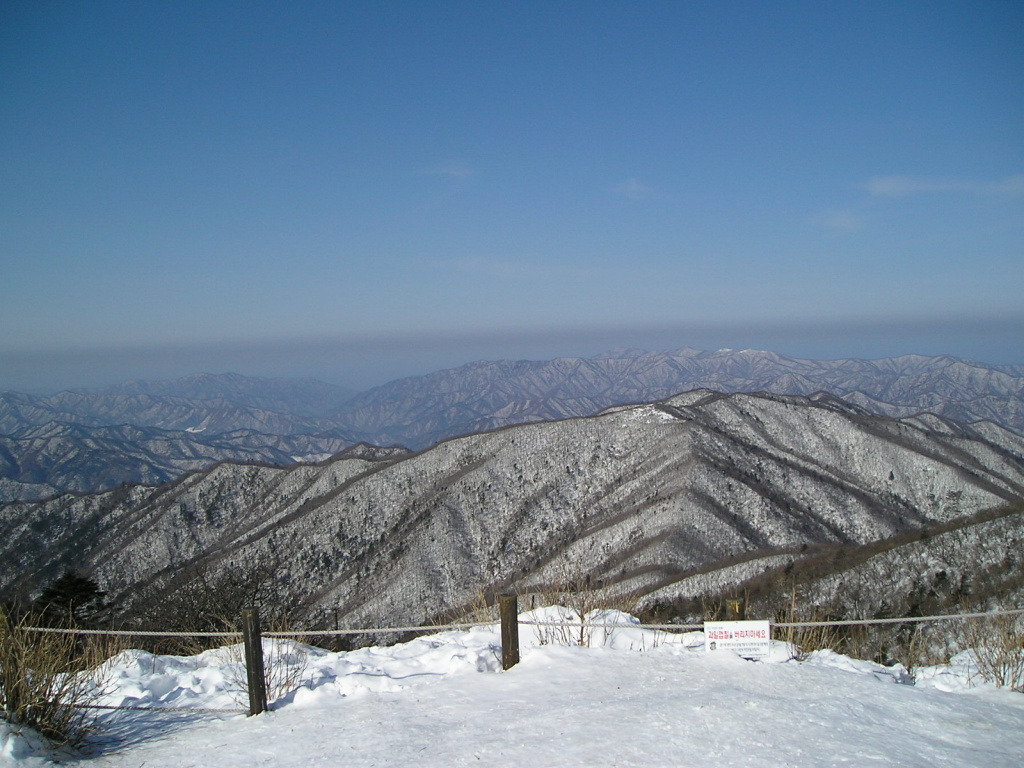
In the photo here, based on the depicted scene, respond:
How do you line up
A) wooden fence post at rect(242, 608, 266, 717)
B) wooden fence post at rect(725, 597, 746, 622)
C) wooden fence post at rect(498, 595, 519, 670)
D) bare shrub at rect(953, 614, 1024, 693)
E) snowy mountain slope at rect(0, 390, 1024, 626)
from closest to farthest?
wooden fence post at rect(242, 608, 266, 717) < bare shrub at rect(953, 614, 1024, 693) < wooden fence post at rect(498, 595, 519, 670) < wooden fence post at rect(725, 597, 746, 622) < snowy mountain slope at rect(0, 390, 1024, 626)

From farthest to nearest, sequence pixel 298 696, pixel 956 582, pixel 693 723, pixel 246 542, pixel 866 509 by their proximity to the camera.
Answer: pixel 246 542 → pixel 866 509 → pixel 956 582 → pixel 298 696 → pixel 693 723

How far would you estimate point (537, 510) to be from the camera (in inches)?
3253

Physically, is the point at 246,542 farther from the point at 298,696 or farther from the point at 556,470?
the point at 298,696

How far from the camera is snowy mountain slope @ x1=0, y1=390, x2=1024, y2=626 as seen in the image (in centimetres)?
7044

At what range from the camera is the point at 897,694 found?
8.41m

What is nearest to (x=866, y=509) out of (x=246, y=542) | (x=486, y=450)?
(x=486, y=450)

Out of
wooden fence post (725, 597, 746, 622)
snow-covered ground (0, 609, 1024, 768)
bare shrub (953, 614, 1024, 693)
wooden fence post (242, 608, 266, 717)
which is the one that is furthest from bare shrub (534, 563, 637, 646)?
bare shrub (953, 614, 1024, 693)

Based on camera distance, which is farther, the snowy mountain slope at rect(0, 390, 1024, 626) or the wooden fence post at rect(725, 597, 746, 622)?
the snowy mountain slope at rect(0, 390, 1024, 626)

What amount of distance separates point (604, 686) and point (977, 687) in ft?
16.4

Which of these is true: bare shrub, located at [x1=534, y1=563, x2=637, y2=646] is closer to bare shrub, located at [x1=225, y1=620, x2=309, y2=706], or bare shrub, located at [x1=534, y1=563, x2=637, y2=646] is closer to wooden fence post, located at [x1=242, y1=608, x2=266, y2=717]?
bare shrub, located at [x1=225, y1=620, x2=309, y2=706]

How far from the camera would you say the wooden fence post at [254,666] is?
8617 millimetres

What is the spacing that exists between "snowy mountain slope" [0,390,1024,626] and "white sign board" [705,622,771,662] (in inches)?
1839

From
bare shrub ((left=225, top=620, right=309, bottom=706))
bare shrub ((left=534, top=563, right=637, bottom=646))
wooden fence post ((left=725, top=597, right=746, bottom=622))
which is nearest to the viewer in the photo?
bare shrub ((left=225, top=620, right=309, bottom=706))

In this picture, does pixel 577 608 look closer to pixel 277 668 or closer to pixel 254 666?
pixel 277 668
